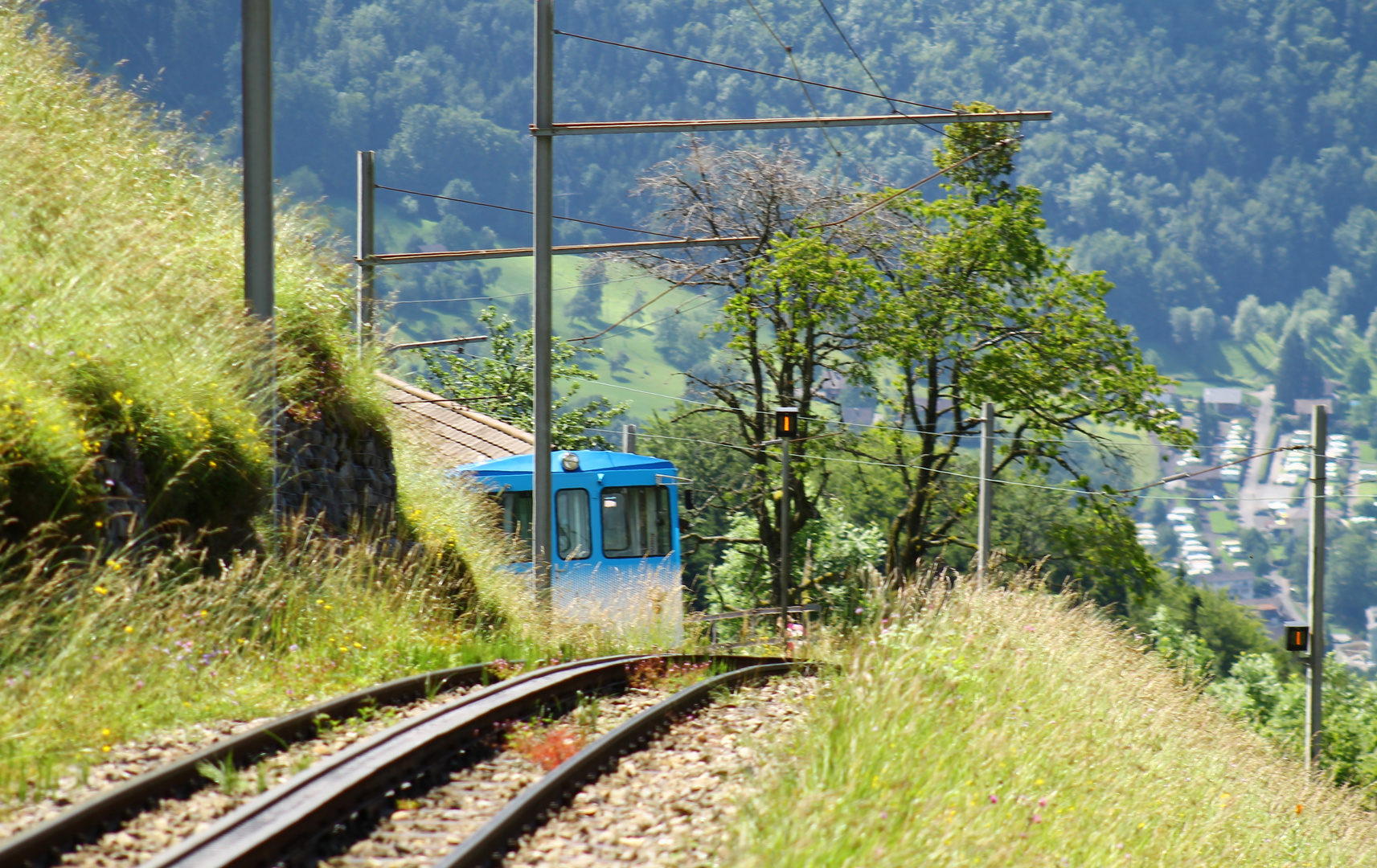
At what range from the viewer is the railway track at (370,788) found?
12.3 ft

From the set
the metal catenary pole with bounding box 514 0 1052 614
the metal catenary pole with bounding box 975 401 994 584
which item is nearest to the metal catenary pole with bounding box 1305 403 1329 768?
the metal catenary pole with bounding box 975 401 994 584

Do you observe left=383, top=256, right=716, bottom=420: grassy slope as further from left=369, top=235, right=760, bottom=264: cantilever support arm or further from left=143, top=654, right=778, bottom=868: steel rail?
left=143, top=654, right=778, bottom=868: steel rail

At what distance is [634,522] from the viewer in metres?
18.6

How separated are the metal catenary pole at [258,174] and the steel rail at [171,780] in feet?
7.77

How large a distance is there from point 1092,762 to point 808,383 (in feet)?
79.4

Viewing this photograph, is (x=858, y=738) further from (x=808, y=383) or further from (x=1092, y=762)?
(x=808, y=383)

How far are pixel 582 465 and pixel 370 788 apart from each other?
1380 cm

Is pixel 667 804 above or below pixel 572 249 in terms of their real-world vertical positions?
below

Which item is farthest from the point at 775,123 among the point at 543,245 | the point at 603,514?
the point at 603,514

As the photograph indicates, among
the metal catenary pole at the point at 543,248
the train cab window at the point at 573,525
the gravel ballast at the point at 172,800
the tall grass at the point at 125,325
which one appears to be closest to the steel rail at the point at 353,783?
the gravel ballast at the point at 172,800

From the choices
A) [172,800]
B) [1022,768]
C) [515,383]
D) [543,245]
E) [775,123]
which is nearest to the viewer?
[172,800]

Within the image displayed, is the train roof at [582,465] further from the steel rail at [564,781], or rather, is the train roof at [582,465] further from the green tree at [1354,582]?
the green tree at [1354,582]

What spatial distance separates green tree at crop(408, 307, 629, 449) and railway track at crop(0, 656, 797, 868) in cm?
3180

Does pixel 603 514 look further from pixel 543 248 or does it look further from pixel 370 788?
pixel 370 788
